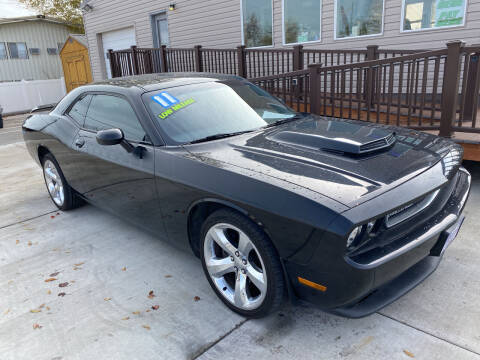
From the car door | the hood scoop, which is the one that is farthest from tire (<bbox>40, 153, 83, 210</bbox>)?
the hood scoop

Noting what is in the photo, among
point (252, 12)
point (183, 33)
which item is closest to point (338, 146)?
point (252, 12)

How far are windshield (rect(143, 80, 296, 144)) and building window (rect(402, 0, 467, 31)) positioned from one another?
4592mm

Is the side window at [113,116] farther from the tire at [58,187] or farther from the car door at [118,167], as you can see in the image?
the tire at [58,187]

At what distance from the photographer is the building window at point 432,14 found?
6469 mm

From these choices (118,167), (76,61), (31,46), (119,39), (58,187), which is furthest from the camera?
(31,46)

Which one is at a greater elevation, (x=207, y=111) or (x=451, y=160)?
(x=207, y=111)

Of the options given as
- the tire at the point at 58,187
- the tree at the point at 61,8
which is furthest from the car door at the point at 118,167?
the tree at the point at 61,8

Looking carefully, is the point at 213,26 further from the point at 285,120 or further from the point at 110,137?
the point at 110,137

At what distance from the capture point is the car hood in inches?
87.4

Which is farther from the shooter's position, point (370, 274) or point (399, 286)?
point (399, 286)

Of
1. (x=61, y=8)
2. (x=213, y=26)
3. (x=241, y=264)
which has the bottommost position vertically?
(x=241, y=264)

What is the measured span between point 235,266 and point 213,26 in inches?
372

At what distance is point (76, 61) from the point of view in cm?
1834

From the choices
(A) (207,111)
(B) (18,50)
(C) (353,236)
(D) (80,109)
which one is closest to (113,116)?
(D) (80,109)
